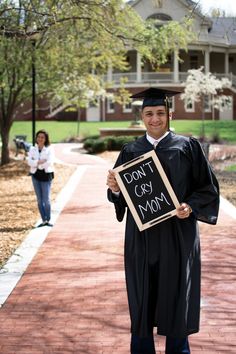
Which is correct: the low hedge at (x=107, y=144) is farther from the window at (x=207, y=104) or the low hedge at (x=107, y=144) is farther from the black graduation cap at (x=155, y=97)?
the black graduation cap at (x=155, y=97)

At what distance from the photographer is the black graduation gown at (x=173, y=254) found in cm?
409

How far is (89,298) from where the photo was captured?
662cm

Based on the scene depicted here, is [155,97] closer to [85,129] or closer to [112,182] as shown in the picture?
[112,182]

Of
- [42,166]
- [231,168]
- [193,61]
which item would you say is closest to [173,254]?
[42,166]

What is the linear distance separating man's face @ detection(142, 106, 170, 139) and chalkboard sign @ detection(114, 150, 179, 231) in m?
0.17

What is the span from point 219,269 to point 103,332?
282 cm

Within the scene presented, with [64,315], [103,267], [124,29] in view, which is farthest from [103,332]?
[124,29]

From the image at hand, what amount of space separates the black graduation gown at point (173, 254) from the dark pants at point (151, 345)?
3.4 inches

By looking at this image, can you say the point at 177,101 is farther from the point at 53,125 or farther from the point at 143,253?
the point at 143,253

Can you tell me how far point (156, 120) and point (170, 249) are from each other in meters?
0.89

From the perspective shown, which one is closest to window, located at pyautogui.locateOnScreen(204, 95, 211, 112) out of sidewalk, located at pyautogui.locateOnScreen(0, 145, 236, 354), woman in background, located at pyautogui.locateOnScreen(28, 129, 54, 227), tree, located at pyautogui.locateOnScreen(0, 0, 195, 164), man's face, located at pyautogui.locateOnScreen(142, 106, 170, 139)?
tree, located at pyautogui.locateOnScreen(0, 0, 195, 164)

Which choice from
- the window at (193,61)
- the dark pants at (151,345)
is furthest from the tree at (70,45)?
the window at (193,61)

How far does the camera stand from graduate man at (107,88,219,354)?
4090mm

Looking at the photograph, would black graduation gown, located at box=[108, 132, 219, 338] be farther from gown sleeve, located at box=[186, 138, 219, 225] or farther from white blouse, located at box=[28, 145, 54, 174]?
white blouse, located at box=[28, 145, 54, 174]
